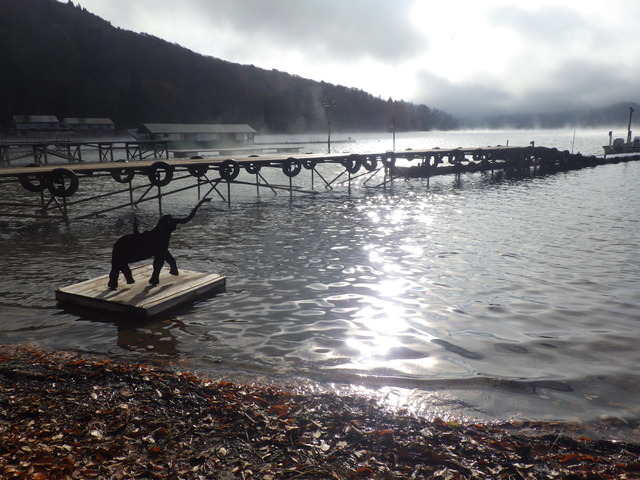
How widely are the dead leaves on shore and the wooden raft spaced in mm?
2640

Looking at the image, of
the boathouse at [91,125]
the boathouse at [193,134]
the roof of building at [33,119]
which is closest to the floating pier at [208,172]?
the boathouse at [193,134]

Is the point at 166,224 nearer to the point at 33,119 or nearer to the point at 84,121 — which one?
the point at 33,119

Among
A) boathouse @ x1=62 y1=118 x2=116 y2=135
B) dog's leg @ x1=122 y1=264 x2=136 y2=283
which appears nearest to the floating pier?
dog's leg @ x1=122 y1=264 x2=136 y2=283

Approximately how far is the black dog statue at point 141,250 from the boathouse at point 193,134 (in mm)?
83853

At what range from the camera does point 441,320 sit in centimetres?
909

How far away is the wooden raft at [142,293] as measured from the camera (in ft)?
29.1

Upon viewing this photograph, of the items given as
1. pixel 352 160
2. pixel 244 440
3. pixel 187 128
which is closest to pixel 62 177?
pixel 244 440

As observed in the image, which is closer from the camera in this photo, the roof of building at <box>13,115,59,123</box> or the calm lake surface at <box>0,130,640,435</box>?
the calm lake surface at <box>0,130,640,435</box>

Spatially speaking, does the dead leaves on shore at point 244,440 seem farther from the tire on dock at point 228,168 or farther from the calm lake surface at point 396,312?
the tire on dock at point 228,168

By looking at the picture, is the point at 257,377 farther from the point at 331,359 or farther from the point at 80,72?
the point at 80,72

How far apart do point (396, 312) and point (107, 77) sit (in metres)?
171

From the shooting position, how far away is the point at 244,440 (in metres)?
4.99

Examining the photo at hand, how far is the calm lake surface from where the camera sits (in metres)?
6.60

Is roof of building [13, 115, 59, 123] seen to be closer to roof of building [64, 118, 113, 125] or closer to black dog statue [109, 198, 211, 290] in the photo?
roof of building [64, 118, 113, 125]
